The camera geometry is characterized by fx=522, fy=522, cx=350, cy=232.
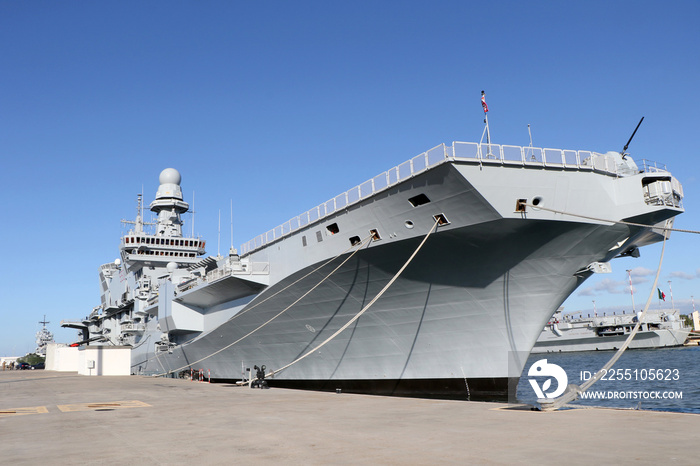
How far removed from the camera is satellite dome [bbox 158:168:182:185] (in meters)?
37.1

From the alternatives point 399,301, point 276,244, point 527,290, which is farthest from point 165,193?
point 527,290

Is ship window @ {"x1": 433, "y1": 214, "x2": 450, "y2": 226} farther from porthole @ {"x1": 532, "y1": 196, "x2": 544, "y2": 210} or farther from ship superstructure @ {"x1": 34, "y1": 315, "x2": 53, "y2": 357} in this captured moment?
ship superstructure @ {"x1": 34, "y1": 315, "x2": 53, "y2": 357}

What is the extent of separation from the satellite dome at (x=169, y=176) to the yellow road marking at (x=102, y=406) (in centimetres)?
2613

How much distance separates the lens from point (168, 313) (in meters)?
23.9

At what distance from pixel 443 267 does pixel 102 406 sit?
356 inches

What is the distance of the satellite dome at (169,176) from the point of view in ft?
122

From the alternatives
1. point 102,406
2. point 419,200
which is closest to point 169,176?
point 102,406

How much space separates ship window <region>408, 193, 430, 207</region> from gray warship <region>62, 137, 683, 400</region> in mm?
58

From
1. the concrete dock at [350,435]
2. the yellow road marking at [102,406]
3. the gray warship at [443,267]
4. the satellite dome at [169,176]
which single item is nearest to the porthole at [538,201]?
the gray warship at [443,267]

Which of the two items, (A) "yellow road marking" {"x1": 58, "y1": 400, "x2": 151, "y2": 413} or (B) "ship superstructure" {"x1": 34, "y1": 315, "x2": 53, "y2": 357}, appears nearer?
(A) "yellow road marking" {"x1": 58, "y1": 400, "x2": 151, "y2": 413}

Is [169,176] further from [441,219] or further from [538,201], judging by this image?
[538,201]

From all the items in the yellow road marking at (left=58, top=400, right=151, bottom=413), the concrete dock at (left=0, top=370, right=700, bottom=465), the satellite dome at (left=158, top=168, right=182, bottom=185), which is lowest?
the yellow road marking at (left=58, top=400, right=151, bottom=413)

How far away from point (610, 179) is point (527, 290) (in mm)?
3493

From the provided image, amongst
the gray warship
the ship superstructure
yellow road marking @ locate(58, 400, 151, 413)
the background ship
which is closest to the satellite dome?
the gray warship
